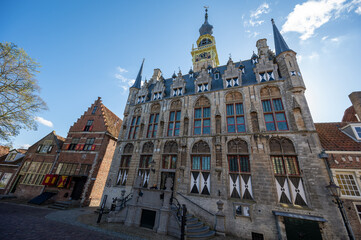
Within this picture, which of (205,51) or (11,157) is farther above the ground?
(205,51)

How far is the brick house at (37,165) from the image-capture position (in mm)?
17156

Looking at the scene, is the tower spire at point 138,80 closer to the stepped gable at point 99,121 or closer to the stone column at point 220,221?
the stepped gable at point 99,121

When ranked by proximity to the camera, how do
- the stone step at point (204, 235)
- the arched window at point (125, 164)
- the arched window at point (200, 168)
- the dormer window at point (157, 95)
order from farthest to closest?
the dormer window at point (157, 95)
the arched window at point (125, 164)
the arched window at point (200, 168)
the stone step at point (204, 235)

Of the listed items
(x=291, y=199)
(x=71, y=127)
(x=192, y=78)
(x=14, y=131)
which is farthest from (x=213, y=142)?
(x=71, y=127)

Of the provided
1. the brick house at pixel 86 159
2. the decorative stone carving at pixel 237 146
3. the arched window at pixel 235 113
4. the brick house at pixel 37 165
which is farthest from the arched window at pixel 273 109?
the brick house at pixel 37 165

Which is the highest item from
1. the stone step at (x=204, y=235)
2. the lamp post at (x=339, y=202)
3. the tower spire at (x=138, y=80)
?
the tower spire at (x=138, y=80)

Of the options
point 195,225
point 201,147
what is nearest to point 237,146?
point 201,147

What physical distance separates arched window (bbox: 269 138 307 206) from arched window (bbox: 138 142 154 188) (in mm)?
10725

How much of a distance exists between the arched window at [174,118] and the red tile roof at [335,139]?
11.7m

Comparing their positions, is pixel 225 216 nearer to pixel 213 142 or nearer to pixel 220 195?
pixel 220 195

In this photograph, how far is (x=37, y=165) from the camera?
1873 centimetres

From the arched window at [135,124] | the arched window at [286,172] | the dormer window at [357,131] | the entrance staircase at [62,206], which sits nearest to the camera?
the arched window at [286,172]

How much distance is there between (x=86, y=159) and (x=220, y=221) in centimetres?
1694

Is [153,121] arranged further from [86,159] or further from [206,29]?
[206,29]
